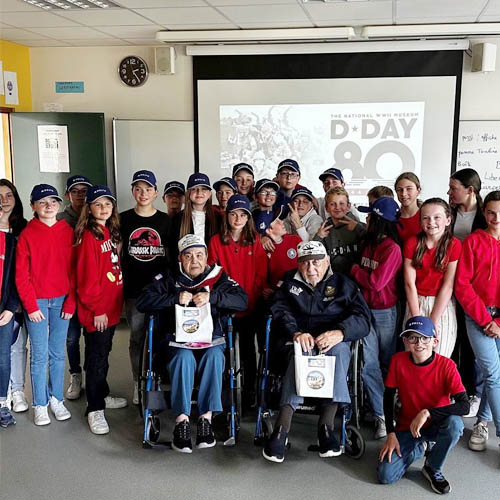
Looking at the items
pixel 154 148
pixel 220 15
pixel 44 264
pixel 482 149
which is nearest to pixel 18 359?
pixel 44 264

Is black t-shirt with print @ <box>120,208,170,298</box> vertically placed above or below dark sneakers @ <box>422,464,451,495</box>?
above

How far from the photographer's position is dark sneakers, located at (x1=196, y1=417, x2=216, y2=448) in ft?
9.11

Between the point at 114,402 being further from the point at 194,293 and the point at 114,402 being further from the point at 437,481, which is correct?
the point at 437,481

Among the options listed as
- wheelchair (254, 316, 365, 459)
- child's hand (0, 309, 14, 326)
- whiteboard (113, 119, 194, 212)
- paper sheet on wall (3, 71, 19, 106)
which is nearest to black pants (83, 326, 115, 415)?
child's hand (0, 309, 14, 326)

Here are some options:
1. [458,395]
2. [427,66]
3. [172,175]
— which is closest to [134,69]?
[172,175]

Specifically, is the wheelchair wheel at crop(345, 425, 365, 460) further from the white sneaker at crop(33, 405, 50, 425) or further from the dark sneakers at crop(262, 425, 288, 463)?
the white sneaker at crop(33, 405, 50, 425)

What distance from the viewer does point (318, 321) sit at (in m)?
2.96

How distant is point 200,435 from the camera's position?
9.18ft

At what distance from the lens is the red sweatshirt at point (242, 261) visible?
3270mm

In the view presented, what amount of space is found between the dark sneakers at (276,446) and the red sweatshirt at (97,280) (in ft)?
3.98

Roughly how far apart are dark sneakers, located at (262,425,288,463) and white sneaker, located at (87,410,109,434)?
3.37 feet

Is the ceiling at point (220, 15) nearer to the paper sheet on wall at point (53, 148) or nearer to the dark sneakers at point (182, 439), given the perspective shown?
the paper sheet on wall at point (53, 148)

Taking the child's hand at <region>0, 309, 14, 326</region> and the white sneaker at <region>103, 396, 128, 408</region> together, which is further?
the white sneaker at <region>103, 396, 128, 408</region>

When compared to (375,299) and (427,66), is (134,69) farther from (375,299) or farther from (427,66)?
(375,299)
